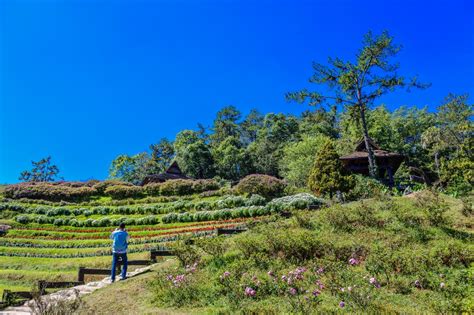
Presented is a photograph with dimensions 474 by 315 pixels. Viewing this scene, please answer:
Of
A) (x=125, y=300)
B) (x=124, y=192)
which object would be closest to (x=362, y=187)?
(x=125, y=300)

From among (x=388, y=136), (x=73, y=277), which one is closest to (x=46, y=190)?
(x=73, y=277)

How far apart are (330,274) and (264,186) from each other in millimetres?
17694

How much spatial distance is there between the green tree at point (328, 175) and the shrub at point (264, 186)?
11.7ft

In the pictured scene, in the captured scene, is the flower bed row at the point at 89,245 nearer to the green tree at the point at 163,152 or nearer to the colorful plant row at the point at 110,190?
the colorful plant row at the point at 110,190

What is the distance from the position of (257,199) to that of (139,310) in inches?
674

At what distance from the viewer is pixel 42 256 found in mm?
18672

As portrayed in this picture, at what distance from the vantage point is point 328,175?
807 inches

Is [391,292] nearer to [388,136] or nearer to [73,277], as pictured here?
[73,277]

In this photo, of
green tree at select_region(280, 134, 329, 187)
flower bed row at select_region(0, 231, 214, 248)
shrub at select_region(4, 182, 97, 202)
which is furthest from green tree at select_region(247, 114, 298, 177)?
flower bed row at select_region(0, 231, 214, 248)

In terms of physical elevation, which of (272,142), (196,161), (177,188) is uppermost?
(272,142)

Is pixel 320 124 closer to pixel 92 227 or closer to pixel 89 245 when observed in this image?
pixel 92 227

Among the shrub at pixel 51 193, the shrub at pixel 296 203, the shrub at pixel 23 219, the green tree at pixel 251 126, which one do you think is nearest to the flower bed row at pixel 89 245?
the shrub at pixel 23 219

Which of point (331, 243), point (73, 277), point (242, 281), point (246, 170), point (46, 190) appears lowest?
point (73, 277)

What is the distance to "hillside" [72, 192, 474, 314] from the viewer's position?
579 centimetres
